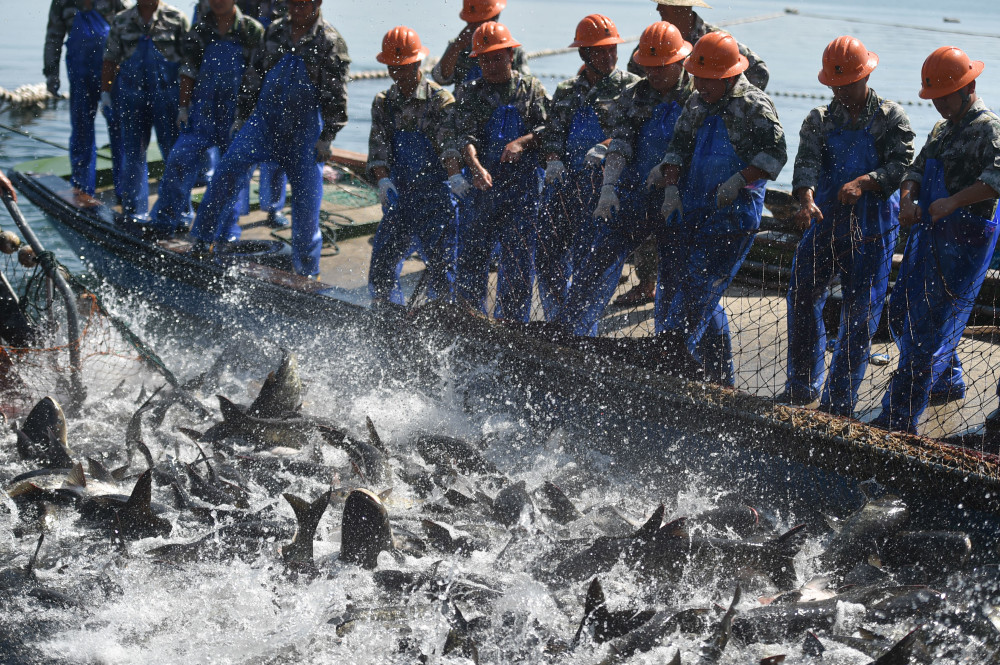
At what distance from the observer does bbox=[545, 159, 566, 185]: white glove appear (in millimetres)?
5523

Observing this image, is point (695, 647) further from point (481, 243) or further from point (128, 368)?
point (128, 368)

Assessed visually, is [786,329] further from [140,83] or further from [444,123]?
[140,83]

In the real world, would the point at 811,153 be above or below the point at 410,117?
above

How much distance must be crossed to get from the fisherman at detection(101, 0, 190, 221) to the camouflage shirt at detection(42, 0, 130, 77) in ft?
2.80

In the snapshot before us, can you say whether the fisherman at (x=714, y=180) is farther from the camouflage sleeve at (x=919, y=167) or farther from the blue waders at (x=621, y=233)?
the camouflage sleeve at (x=919, y=167)

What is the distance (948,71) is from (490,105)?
282 centimetres

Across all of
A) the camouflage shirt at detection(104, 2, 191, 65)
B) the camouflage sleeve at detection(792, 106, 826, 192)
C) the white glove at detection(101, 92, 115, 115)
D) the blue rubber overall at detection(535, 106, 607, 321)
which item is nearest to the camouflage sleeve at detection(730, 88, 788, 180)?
the camouflage sleeve at detection(792, 106, 826, 192)

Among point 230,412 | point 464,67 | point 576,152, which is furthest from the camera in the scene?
point 464,67

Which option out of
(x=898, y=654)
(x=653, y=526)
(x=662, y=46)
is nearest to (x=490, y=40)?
(x=662, y=46)

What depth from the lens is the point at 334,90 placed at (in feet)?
21.8

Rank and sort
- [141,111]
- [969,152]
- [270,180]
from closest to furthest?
[969,152], [141,111], [270,180]

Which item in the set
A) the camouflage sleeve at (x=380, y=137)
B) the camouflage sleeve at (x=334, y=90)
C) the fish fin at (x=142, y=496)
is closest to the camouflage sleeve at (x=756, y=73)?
the camouflage sleeve at (x=380, y=137)

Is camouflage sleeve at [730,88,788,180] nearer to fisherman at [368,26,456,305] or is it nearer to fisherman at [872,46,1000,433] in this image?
fisherman at [872,46,1000,433]

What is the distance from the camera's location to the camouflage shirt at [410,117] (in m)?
6.00
